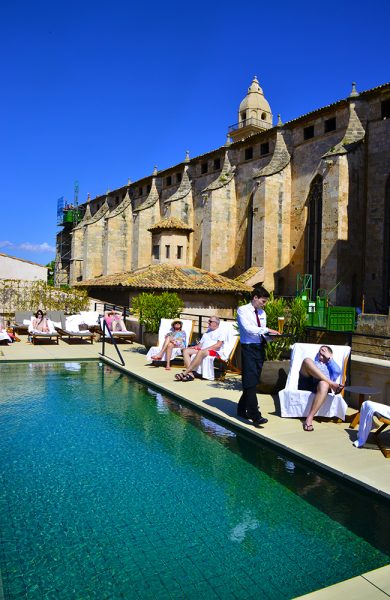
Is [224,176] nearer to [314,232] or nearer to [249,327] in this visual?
[314,232]

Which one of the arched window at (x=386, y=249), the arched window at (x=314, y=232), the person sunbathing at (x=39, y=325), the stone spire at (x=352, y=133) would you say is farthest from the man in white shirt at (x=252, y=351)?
the arched window at (x=314, y=232)

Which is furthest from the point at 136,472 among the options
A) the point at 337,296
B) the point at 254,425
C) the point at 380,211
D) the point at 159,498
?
the point at 380,211

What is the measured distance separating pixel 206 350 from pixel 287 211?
67.4 ft

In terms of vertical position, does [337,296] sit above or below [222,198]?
below

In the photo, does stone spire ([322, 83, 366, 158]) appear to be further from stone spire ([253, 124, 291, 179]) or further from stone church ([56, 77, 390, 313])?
stone spire ([253, 124, 291, 179])

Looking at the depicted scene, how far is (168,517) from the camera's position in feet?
12.3

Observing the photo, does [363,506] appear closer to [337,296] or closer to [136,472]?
[136,472]

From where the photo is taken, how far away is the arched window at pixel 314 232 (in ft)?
87.2

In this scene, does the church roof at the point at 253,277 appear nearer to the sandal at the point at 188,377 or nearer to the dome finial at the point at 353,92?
the dome finial at the point at 353,92

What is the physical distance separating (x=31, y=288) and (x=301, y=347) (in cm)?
1913

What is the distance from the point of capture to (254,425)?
6.02m

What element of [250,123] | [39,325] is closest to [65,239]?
[250,123]

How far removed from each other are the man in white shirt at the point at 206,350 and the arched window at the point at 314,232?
18.0 m

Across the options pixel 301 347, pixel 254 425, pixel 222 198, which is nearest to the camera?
pixel 254 425
